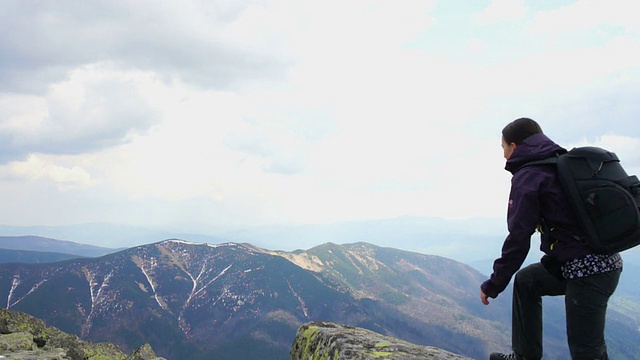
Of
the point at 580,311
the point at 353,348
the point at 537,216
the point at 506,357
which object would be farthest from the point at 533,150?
the point at 353,348

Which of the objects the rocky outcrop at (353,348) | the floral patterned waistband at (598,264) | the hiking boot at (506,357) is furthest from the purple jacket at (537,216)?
the rocky outcrop at (353,348)

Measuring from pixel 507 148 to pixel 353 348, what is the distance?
5634 millimetres

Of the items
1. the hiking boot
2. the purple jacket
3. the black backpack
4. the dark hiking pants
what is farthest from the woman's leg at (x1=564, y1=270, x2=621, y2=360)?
the hiking boot

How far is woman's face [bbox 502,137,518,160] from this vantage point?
27.6 ft

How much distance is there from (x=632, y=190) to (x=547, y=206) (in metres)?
1.31

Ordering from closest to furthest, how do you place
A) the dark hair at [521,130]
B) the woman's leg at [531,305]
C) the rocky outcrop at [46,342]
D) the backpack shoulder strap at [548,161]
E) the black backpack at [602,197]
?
the black backpack at [602,197], the backpack shoulder strap at [548,161], the woman's leg at [531,305], the dark hair at [521,130], the rocky outcrop at [46,342]

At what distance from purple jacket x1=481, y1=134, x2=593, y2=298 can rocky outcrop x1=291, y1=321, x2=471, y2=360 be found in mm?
2552

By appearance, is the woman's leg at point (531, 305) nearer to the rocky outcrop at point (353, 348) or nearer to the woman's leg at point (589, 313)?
the woman's leg at point (589, 313)

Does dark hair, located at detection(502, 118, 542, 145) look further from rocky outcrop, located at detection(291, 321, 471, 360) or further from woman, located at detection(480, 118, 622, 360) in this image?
rocky outcrop, located at detection(291, 321, 471, 360)

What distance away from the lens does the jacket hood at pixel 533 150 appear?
767 centimetres

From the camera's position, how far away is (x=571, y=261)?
7.41m

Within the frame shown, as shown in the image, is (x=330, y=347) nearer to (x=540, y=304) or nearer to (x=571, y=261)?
(x=540, y=304)

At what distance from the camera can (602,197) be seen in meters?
6.84

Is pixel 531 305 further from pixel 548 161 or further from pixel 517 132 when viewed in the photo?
pixel 517 132
